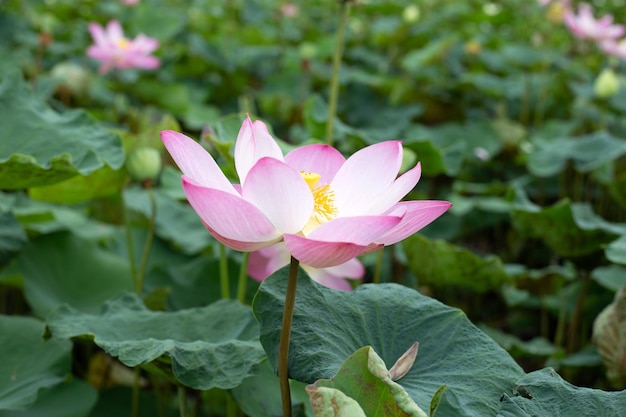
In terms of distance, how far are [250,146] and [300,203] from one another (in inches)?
4.4

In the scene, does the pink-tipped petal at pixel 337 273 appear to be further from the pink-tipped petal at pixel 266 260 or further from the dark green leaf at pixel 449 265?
the dark green leaf at pixel 449 265

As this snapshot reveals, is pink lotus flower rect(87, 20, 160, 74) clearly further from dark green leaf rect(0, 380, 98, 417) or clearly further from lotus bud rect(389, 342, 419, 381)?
lotus bud rect(389, 342, 419, 381)

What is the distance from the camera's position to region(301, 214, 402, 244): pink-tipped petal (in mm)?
566

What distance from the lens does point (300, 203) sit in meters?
0.61

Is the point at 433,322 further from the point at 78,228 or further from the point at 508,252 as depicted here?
the point at 508,252

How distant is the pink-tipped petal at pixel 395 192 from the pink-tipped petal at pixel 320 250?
8 centimetres

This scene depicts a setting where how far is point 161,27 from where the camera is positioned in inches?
108

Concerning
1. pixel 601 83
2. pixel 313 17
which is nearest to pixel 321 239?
pixel 601 83

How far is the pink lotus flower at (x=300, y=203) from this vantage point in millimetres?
571

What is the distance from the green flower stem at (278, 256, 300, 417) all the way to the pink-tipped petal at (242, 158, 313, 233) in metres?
0.03

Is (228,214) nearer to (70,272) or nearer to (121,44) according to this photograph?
(70,272)

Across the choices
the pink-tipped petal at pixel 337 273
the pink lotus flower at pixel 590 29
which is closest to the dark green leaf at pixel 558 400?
the pink-tipped petal at pixel 337 273

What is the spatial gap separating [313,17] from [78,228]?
284cm

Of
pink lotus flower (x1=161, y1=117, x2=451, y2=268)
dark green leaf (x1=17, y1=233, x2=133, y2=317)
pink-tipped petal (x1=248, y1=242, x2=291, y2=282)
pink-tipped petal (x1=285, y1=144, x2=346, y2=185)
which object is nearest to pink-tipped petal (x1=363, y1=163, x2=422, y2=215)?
pink lotus flower (x1=161, y1=117, x2=451, y2=268)
